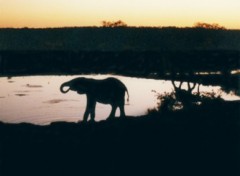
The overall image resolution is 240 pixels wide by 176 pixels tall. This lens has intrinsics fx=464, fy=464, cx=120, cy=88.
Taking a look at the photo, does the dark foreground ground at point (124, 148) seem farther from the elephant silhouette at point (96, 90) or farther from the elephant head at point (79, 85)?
the elephant head at point (79, 85)

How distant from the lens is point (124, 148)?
29.9 feet

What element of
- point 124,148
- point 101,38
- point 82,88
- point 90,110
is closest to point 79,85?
point 82,88

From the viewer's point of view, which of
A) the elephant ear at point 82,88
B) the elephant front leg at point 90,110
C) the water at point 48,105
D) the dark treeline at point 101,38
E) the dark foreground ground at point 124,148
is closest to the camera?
the dark foreground ground at point 124,148

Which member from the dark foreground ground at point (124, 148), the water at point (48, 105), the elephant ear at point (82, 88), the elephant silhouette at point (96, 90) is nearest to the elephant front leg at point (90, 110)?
the elephant silhouette at point (96, 90)

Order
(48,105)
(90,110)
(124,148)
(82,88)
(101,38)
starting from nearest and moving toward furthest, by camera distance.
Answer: (124,148)
(90,110)
(82,88)
(48,105)
(101,38)

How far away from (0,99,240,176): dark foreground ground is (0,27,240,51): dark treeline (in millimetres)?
116585

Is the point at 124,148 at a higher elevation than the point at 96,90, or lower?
lower

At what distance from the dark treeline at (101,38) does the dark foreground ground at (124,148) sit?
11658 centimetres

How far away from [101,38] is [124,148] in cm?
13541

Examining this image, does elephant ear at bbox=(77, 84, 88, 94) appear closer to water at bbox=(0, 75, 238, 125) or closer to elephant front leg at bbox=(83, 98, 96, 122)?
elephant front leg at bbox=(83, 98, 96, 122)

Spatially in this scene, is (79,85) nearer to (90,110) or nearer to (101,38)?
(90,110)

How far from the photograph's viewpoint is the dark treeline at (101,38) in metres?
134

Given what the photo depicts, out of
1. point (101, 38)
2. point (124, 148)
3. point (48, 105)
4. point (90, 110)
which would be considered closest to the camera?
point (124, 148)

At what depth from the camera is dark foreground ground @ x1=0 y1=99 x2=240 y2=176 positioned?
7914 millimetres
